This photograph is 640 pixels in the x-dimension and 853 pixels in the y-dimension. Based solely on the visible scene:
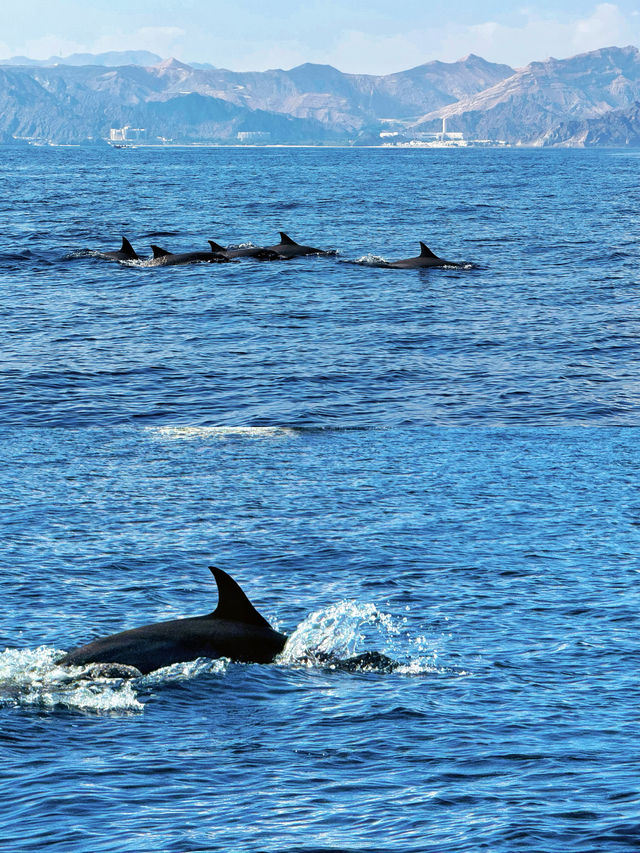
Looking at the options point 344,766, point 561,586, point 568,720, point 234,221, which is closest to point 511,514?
point 561,586

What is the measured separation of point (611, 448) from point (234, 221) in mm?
46230

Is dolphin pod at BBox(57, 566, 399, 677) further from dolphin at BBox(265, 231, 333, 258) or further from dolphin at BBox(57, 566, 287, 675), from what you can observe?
dolphin at BBox(265, 231, 333, 258)

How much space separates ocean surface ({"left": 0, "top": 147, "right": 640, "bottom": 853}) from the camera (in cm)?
776

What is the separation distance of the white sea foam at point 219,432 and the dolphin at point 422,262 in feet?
77.5

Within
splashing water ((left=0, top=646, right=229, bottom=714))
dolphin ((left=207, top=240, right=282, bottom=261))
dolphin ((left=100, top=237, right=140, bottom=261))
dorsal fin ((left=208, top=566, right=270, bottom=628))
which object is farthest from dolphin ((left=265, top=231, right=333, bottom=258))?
splashing water ((left=0, top=646, right=229, bottom=714))

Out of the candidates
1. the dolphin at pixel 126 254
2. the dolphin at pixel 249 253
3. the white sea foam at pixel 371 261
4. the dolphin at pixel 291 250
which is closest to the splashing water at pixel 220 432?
the white sea foam at pixel 371 261

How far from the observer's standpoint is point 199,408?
21.8m

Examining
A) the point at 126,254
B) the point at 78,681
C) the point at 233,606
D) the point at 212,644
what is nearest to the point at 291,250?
the point at 126,254

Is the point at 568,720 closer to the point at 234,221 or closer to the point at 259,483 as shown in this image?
the point at 259,483

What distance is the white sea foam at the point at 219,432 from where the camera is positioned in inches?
763

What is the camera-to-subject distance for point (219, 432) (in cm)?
1964

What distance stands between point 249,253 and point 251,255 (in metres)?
0.23

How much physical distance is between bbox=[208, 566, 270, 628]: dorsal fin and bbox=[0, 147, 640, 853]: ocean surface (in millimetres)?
456

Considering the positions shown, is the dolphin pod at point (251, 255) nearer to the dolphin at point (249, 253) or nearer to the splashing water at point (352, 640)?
the dolphin at point (249, 253)
